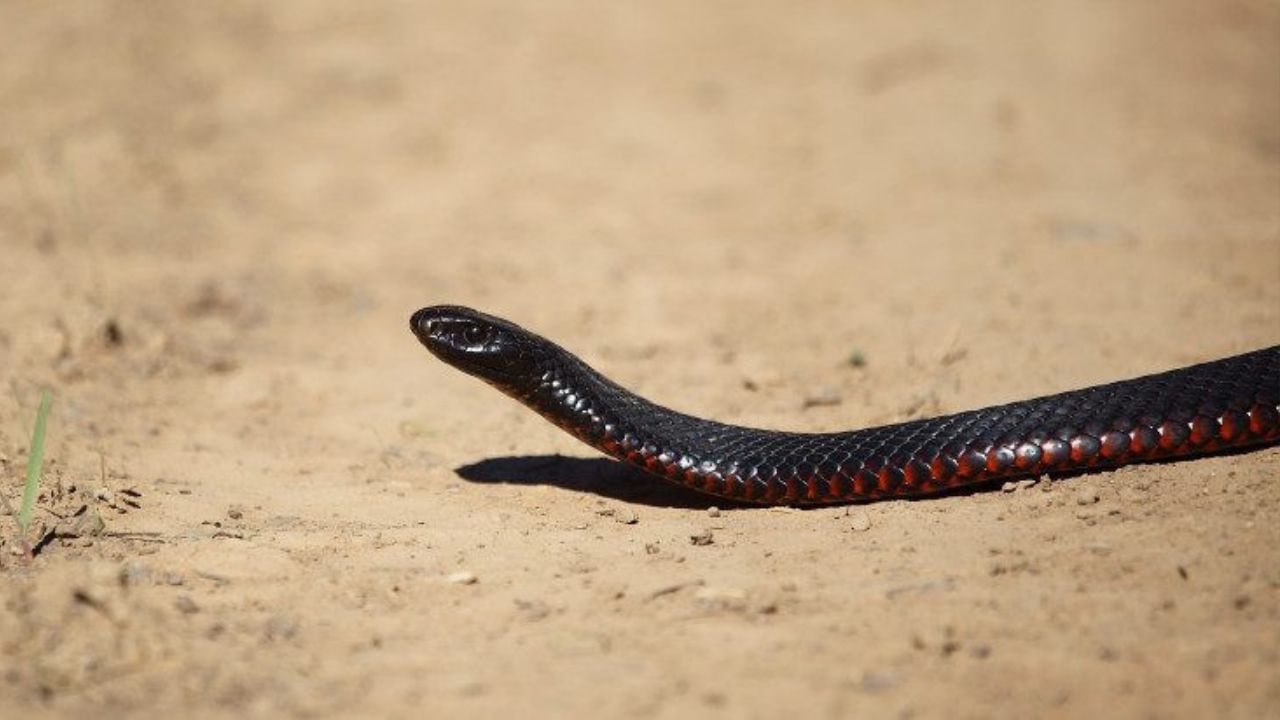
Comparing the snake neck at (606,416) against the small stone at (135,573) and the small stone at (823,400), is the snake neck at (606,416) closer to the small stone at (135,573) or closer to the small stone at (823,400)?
the small stone at (823,400)

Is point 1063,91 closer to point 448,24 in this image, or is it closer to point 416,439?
point 448,24

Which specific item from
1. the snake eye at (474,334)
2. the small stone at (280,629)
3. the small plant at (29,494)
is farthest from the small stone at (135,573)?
the snake eye at (474,334)

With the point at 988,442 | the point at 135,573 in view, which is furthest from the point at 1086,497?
the point at 135,573

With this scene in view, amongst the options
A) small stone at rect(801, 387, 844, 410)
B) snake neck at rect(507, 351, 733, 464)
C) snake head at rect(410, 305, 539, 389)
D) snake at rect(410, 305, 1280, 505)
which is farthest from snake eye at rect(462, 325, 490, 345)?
small stone at rect(801, 387, 844, 410)

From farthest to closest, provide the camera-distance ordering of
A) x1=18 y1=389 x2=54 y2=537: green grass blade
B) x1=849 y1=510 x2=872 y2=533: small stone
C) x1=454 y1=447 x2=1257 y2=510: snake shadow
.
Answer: x1=454 y1=447 x2=1257 y2=510: snake shadow → x1=849 y1=510 x2=872 y2=533: small stone → x1=18 y1=389 x2=54 y2=537: green grass blade

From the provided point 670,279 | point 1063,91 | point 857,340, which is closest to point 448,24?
point 670,279

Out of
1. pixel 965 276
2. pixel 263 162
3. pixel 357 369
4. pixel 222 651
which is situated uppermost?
pixel 263 162

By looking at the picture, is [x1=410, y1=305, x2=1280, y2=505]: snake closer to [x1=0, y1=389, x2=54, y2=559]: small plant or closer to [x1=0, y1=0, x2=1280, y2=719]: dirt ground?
[x1=0, y1=0, x2=1280, y2=719]: dirt ground
